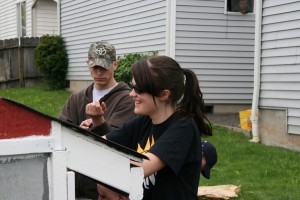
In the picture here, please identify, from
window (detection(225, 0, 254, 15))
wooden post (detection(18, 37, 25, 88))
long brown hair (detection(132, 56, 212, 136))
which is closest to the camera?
long brown hair (detection(132, 56, 212, 136))

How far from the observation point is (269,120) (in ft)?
25.5

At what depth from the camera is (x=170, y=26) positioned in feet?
33.2

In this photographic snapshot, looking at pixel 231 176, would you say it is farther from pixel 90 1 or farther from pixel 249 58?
pixel 90 1

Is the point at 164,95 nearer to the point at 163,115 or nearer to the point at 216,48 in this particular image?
the point at 163,115

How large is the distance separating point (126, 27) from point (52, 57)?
4150mm

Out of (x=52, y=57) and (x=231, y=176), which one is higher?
(x=52, y=57)

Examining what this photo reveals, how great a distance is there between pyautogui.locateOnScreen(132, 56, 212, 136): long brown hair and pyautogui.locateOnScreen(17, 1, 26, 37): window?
1983 centimetres

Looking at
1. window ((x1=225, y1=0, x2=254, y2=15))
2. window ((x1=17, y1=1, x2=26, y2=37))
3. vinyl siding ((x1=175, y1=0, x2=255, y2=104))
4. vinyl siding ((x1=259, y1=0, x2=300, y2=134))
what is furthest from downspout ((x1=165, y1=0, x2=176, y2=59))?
window ((x1=17, y1=1, x2=26, y2=37))

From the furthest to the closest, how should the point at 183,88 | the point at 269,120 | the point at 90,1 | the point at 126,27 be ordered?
the point at 90,1 → the point at 126,27 → the point at 269,120 → the point at 183,88

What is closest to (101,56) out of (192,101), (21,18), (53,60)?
(192,101)

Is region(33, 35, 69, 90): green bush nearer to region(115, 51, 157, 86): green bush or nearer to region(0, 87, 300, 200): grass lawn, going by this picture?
region(115, 51, 157, 86): green bush

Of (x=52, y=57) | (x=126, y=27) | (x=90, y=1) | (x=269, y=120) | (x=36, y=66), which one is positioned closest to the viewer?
(x=269, y=120)

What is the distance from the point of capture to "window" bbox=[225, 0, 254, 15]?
1064 cm

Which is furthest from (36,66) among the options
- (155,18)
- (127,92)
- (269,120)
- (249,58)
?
(127,92)
